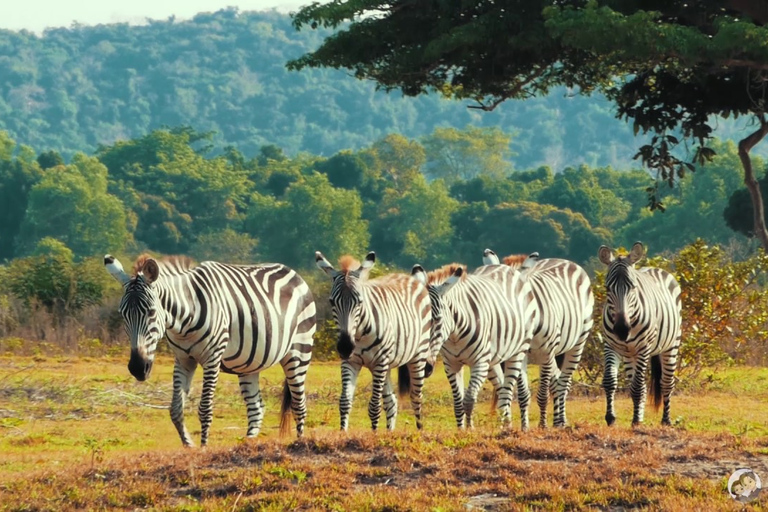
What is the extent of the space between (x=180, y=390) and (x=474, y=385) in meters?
2.88

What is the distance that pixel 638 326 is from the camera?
12.7 m

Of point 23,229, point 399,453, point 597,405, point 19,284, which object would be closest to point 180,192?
point 23,229

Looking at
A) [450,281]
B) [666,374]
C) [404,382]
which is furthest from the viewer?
[666,374]

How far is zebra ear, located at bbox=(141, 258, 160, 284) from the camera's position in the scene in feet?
33.1

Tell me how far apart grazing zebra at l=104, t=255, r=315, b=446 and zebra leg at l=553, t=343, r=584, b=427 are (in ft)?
10.2

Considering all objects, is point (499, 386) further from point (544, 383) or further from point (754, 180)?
point (754, 180)

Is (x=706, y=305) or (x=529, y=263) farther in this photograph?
(x=706, y=305)

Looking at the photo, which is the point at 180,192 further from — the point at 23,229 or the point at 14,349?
the point at 14,349

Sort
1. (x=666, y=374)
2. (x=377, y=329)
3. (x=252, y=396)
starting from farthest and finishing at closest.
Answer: (x=666, y=374), (x=252, y=396), (x=377, y=329)

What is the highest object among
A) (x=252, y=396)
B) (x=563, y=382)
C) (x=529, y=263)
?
(x=529, y=263)

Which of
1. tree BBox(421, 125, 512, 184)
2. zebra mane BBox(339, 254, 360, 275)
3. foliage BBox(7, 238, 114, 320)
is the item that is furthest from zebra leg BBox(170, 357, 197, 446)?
tree BBox(421, 125, 512, 184)

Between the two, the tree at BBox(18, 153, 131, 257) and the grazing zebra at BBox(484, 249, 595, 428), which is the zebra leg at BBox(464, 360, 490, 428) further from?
the tree at BBox(18, 153, 131, 257)

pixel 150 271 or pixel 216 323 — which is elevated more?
pixel 150 271

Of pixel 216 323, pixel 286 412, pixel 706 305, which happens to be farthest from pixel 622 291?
pixel 706 305
